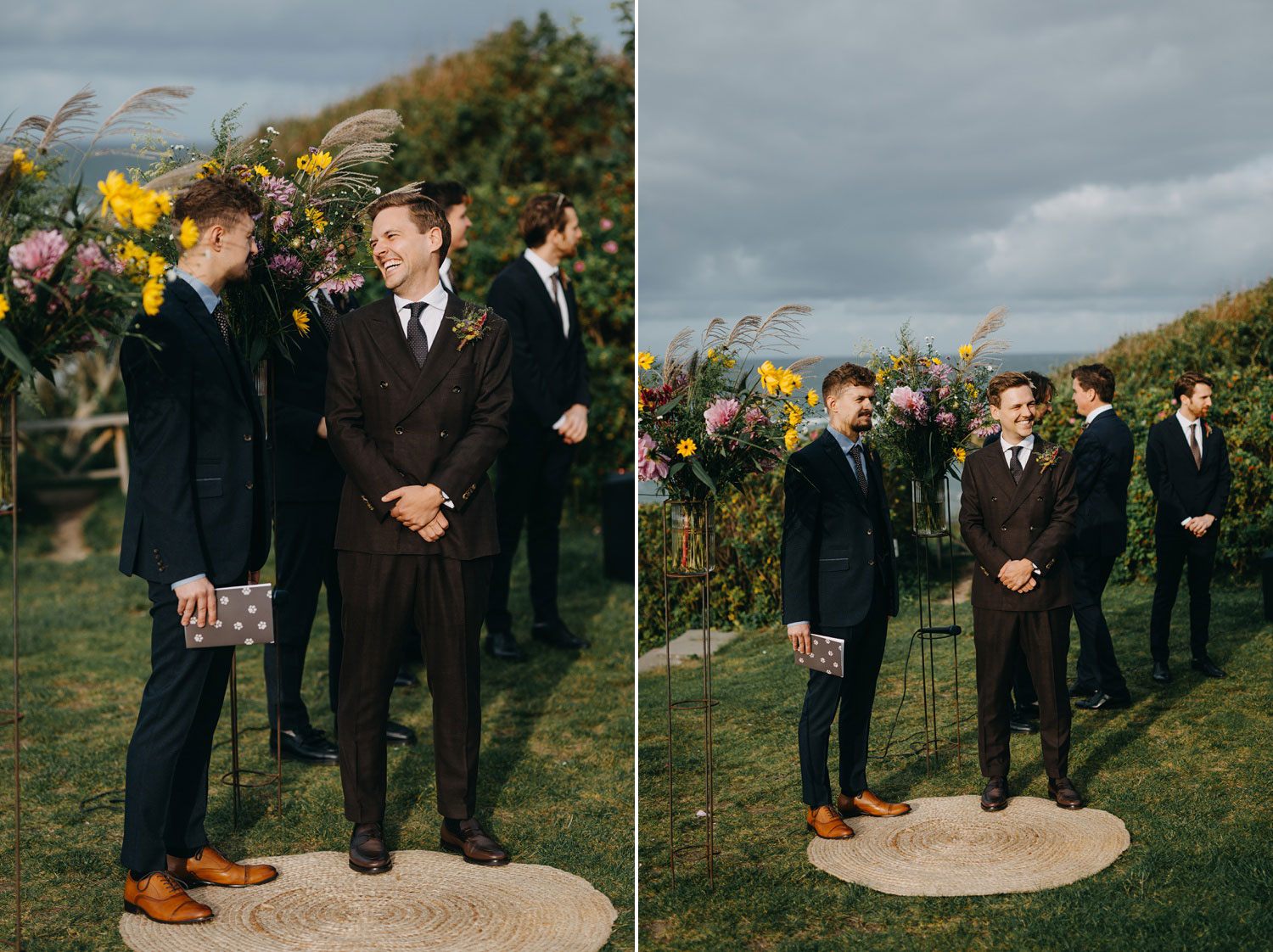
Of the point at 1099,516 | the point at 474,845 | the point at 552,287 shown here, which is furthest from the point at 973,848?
the point at 552,287

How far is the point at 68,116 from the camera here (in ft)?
10.7

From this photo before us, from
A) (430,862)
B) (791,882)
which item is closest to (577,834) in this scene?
(430,862)

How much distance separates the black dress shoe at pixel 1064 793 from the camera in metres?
4.24

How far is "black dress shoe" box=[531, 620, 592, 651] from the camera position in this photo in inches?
259

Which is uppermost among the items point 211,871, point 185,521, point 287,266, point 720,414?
point 287,266

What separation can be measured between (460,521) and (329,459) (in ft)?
4.16

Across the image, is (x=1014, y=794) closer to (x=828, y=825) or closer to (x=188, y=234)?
(x=828, y=825)

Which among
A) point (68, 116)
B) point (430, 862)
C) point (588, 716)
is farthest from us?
point (588, 716)

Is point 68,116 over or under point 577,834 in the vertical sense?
over

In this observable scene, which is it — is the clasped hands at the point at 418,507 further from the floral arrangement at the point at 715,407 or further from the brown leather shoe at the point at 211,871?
the brown leather shoe at the point at 211,871

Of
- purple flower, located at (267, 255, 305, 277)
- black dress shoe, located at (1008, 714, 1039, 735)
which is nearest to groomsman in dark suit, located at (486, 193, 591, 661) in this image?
purple flower, located at (267, 255, 305, 277)

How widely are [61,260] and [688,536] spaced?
1984mm

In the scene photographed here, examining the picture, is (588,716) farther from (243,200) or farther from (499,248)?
(499,248)

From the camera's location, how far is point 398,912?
3412mm
